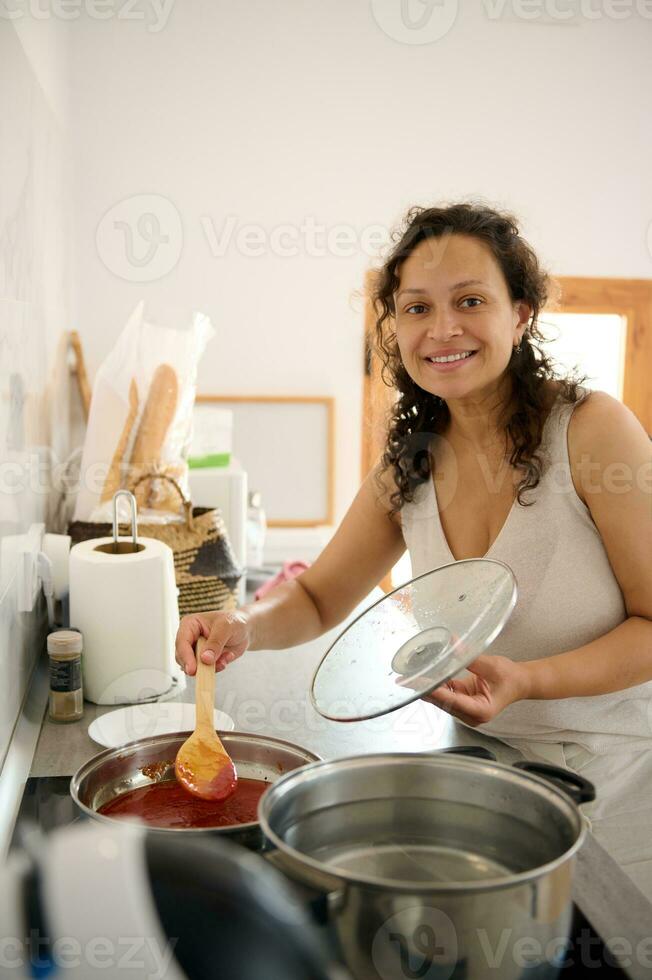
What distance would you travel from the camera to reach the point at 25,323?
141cm

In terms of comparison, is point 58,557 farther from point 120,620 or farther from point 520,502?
A: point 520,502

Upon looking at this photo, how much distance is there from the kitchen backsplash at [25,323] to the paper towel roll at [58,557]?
53 mm

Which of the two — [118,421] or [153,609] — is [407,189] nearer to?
[118,421]

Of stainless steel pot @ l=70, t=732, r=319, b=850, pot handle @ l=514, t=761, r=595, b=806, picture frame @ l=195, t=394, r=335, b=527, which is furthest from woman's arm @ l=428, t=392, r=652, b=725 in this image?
picture frame @ l=195, t=394, r=335, b=527

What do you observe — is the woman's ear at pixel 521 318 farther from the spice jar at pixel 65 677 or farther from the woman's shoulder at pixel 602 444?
the spice jar at pixel 65 677

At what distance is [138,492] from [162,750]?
83 centimetres

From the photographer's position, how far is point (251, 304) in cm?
297

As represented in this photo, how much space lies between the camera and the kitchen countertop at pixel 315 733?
742 millimetres

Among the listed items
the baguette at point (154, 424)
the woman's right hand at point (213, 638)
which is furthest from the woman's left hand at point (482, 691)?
the baguette at point (154, 424)

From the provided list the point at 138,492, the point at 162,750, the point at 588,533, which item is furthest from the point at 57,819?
the point at 138,492

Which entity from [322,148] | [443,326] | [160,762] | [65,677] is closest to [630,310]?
[322,148]

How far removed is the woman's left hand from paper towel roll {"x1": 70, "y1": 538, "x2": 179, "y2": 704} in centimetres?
49

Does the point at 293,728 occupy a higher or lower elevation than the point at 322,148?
lower

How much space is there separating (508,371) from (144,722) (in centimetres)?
67
